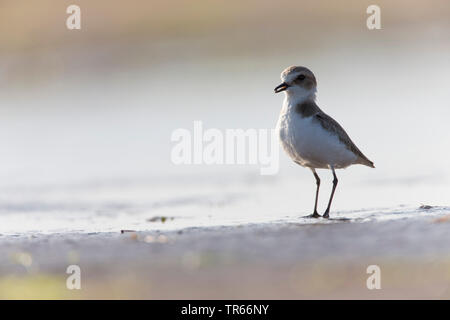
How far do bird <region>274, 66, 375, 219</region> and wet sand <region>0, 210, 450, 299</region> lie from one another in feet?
3.59

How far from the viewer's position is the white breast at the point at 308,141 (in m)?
8.34

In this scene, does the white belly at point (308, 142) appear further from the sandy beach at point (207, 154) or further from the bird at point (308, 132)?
the sandy beach at point (207, 154)

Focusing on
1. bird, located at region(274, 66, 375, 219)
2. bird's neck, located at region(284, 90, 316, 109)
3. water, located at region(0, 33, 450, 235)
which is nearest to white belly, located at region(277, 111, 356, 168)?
bird, located at region(274, 66, 375, 219)

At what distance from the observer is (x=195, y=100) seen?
1750 cm

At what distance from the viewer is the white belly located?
328 inches

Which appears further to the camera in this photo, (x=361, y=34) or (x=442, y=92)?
(x=361, y=34)

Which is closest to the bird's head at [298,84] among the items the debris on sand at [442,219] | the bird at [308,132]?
the bird at [308,132]

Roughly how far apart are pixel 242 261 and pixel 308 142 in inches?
101

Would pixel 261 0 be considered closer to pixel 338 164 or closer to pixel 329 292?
pixel 338 164

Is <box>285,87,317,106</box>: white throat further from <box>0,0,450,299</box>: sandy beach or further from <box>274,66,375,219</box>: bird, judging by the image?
<box>0,0,450,299</box>: sandy beach

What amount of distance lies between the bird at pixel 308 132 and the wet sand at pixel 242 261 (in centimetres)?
109
